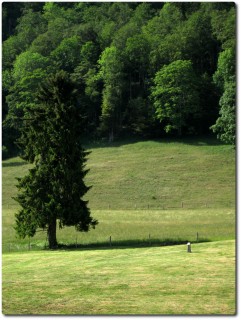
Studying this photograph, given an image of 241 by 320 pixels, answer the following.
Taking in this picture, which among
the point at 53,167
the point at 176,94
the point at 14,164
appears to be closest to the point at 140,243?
the point at 53,167

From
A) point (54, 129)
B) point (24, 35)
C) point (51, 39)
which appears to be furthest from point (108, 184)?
point (24, 35)

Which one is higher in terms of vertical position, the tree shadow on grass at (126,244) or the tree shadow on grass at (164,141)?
the tree shadow on grass at (164,141)

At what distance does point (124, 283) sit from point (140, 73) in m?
68.7

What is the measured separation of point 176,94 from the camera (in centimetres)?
8019

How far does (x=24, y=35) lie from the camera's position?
104 metres

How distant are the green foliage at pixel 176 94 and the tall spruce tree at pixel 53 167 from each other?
135 ft

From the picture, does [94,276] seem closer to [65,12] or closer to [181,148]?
[181,148]

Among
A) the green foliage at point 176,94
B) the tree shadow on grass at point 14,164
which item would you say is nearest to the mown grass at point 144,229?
the tree shadow on grass at point 14,164

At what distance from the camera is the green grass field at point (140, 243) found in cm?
1650

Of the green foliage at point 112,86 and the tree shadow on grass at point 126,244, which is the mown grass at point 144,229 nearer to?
the tree shadow on grass at point 126,244

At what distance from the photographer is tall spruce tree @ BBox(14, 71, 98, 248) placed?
35.2m

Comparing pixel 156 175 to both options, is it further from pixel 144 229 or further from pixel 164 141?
pixel 144 229

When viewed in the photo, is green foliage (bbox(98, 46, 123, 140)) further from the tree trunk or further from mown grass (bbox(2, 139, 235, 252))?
the tree trunk

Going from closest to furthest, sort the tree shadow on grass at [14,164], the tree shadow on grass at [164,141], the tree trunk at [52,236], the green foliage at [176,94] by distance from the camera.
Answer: the tree trunk at [52,236] < the tree shadow on grass at [14,164] < the tree shadow on grass at [164,141] < the green foliage at [176,94]
